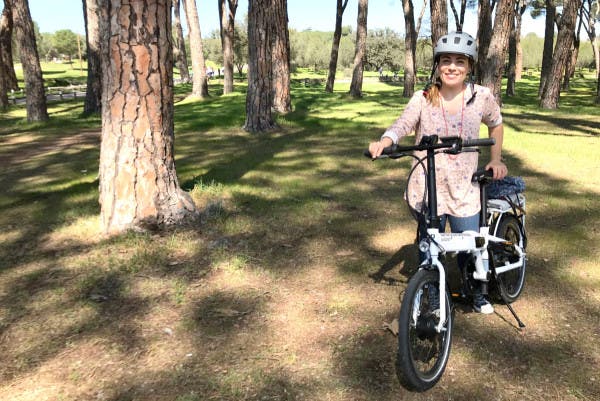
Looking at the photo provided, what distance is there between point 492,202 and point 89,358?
10.5 ft

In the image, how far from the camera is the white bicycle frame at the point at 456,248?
2.92 metres

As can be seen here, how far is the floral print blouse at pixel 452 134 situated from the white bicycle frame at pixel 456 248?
0.20 metres

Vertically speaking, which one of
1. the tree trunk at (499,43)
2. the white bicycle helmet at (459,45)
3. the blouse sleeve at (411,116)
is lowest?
the blouse sleeve at (411,116)

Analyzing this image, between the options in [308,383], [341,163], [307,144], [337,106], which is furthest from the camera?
[337,106]

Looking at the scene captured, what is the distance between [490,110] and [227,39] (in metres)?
25.3

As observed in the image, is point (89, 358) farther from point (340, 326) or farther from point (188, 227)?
point (188, 227)

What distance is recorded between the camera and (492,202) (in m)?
3.72

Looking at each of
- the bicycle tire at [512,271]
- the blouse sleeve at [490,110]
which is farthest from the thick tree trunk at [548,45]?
the blouse sleeve at [490,110]

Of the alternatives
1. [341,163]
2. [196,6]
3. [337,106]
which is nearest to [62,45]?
[196,6]

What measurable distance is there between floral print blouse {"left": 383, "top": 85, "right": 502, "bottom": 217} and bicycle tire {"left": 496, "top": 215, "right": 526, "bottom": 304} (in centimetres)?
69

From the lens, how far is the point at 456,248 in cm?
308

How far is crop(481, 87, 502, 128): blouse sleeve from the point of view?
3287 millimetres

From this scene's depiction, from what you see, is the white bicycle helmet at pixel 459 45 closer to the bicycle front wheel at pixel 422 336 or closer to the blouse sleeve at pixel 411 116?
the blouse sleeve at pixel 411 116

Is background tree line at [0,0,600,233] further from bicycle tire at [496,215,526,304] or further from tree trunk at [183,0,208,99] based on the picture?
bicycle tire at [496,215,526,304]
